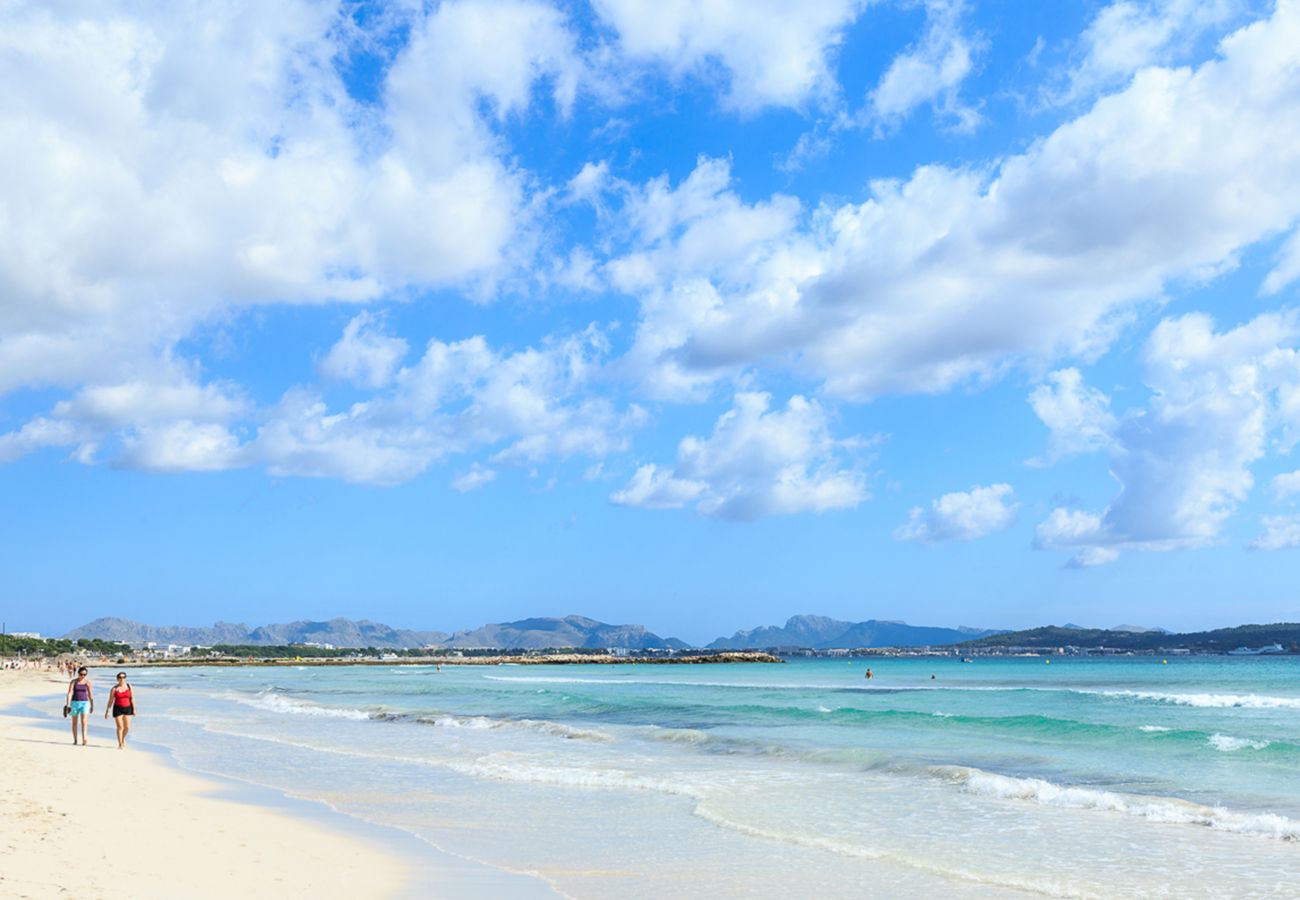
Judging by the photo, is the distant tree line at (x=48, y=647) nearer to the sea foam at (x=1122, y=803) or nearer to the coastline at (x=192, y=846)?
the coastline at (x=192, y=846)

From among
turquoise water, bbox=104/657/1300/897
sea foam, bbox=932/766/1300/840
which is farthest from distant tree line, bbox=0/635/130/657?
sea foam, bbox=932/766/1300/840

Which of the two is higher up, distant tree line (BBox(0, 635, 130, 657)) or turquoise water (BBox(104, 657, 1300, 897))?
turquoise water (BBox(104, 657, 1300, 897))

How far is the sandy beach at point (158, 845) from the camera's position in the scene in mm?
8984

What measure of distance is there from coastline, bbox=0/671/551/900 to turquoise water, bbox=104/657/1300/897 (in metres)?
0.82

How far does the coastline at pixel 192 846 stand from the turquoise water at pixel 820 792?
2.71 ft

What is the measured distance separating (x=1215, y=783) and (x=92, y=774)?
805 inches

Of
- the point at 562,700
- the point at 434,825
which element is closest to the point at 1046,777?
the point at 434,825

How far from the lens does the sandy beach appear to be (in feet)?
29.5

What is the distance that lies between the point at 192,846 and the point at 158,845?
1.18ft

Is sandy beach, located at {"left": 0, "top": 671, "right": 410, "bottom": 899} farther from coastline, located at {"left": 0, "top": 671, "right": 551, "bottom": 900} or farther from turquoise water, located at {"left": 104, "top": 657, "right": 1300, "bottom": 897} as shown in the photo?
turquoise water, located at {"left": 104, "top": 657, "right": 1300, "bottom": 897}

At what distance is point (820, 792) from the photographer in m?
17.2

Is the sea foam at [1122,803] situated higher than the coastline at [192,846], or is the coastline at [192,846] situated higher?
the coastline at [192,846]

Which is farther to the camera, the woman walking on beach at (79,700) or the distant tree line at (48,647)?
the distant tree line at (48,647)

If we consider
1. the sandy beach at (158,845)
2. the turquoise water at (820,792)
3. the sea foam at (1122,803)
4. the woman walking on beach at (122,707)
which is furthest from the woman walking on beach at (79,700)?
the sea foam at (1122,803)
